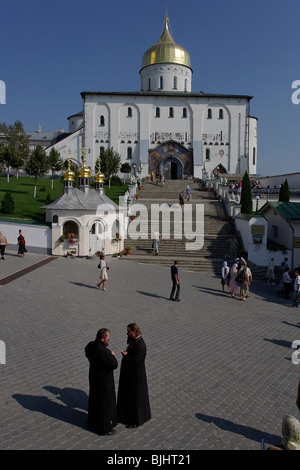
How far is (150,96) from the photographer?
5238 cm

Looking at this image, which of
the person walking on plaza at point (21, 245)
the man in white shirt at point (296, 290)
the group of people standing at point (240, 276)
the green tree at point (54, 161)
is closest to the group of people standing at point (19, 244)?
the person walking on plaza at point (21, 245)

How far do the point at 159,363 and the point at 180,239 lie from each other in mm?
15888

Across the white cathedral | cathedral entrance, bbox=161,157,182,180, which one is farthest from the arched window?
cathedral entrance, bbox=161,157,182,180

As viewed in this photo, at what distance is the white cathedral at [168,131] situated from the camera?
52.1m

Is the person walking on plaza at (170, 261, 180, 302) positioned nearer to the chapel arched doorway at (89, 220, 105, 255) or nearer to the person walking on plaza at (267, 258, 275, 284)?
the person walking on plaza at (267, 258, 275, 284)

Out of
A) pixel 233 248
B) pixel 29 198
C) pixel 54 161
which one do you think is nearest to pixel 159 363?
pixel 233 248

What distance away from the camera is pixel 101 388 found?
5.28 metres

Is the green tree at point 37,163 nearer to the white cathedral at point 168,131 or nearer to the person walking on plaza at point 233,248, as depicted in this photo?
the white cathedral at point 168,131

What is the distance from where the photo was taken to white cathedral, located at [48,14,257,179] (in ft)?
171

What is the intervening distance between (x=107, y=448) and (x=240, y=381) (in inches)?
131

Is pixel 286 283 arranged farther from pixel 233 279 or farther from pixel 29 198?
pixel 29 198

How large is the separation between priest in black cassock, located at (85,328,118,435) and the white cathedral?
47.9 meters

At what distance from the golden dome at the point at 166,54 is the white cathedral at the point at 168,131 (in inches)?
318
